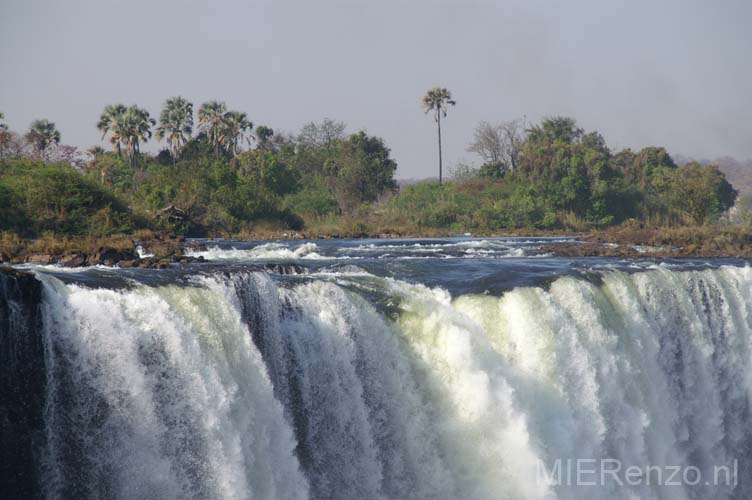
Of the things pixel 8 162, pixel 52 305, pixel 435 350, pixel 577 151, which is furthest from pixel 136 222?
pixel 577 151

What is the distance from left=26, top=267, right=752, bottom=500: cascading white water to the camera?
9859 mm

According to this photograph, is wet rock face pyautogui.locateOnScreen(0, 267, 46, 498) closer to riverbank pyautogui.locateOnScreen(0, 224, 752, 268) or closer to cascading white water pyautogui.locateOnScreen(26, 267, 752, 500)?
cascading white water pyautogui.locateOnScreen(26, 267, 752, 500)

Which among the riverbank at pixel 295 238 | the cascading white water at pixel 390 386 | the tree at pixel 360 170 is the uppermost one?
the tree at pixel 360 170

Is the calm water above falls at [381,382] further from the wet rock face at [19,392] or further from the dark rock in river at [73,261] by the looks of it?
the dark rock in river at [73,261]

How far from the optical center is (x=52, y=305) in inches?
384

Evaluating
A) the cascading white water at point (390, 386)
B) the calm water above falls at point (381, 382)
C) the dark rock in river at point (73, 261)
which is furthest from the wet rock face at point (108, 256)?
the cascading white water at point (390, 386)

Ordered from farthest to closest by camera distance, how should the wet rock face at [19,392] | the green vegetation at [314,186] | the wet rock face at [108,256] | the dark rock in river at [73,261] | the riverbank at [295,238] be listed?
the green vegetation at [314,186]
the riverbank at [295,238]
the wet rock face at [108,256]
the dark rock in river at [73,261]
the wet rock face at [19,392]

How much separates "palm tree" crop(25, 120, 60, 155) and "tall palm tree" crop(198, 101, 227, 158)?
13264mm

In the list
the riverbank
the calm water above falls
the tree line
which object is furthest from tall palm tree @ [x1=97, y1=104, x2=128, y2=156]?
the calm water above falls

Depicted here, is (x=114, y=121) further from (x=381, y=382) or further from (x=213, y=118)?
(x=381, y=382)

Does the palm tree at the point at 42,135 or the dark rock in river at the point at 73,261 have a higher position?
the palm tree at the point at 42,135

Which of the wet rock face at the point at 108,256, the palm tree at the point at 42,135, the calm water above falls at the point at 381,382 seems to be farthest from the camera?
the palm tree at the point at 42,135

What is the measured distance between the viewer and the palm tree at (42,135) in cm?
6178

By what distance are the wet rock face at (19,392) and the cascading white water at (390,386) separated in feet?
0.48
